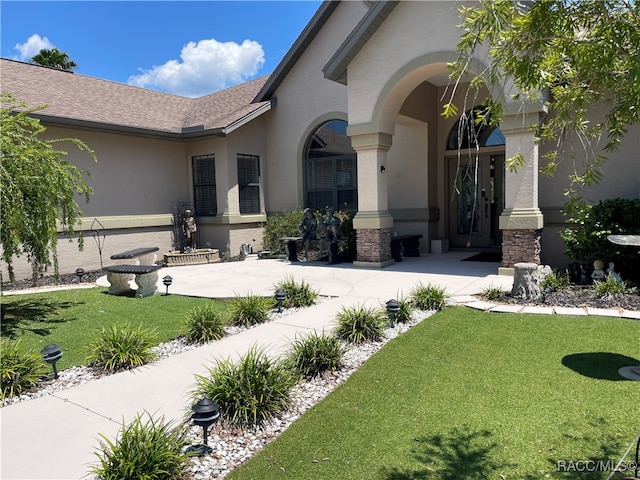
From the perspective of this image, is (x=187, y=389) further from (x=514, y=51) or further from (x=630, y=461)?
(x=514, y=51)

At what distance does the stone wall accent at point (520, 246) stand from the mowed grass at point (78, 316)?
6.18 m

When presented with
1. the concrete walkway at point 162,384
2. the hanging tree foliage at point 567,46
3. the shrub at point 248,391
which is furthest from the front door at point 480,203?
the shrub at point 248,391

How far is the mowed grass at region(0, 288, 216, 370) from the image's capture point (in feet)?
19.7

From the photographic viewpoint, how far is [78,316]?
7.32 metres

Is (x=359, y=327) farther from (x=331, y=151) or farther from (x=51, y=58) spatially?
(x=51, y=58)

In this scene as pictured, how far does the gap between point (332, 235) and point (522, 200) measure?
5.09m

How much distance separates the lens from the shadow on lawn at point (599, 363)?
14.2ft

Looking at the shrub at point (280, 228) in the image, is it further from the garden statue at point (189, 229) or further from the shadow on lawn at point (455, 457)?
the shadow on lawn at point (455, 457)

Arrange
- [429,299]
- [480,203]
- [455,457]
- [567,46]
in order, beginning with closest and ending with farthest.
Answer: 1. [567,46]
2. [455,457]
3. [429,299]
4. [480,203]

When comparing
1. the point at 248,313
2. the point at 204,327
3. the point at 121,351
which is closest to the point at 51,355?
the point at 121,351

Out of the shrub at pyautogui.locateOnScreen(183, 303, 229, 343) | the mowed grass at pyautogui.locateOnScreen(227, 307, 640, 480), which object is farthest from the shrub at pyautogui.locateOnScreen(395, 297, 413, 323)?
the shrub at pyautogui.locateOnScreen(183, 303, 229, 343)

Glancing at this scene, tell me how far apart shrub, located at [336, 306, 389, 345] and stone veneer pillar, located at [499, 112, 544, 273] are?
4706 mm

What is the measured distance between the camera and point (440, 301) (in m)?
7.08

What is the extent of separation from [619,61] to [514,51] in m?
0.64
